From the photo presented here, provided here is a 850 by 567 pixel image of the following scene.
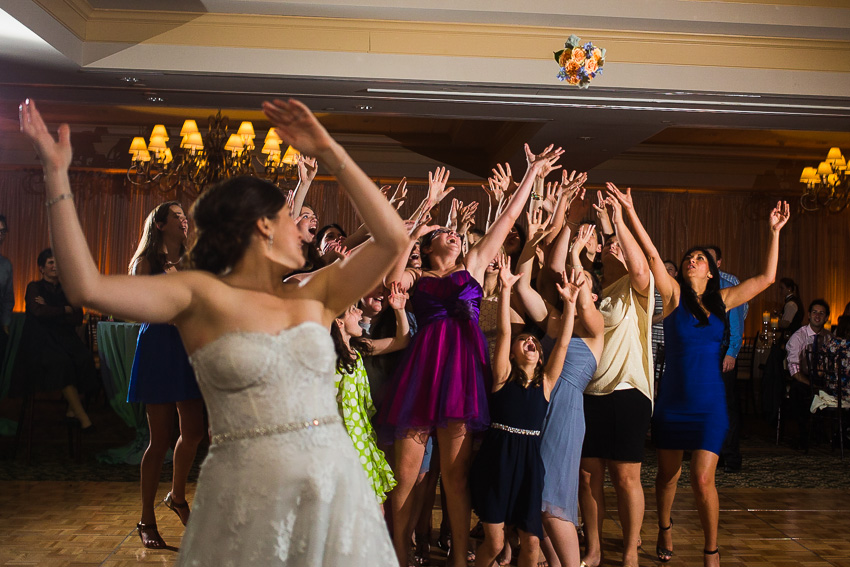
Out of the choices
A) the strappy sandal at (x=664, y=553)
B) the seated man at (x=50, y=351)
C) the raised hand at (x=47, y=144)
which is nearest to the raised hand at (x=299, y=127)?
the raised hand at (x=47, y=144)

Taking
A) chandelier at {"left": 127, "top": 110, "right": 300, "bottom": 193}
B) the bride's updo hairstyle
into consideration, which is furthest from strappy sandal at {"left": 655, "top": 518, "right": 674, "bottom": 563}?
chandelier at {"left": 127, "top": 110, "right": 300, "bottom": 193}

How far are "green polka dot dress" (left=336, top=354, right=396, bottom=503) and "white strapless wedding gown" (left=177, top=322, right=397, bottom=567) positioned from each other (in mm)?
1456

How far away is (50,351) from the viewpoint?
5969 mm

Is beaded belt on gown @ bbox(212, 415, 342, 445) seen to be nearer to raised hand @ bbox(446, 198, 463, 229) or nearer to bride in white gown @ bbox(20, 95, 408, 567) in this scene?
bride in white gown @ bbox(20, 95, 408, 567)

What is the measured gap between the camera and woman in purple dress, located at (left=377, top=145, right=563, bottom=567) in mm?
3256

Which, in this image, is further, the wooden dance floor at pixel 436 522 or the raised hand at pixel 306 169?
the wooden dance floor at pixel 436 522

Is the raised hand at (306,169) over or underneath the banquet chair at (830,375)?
over

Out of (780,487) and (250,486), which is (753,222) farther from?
(250,486)

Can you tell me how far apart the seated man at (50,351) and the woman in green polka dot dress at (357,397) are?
3.39 meters

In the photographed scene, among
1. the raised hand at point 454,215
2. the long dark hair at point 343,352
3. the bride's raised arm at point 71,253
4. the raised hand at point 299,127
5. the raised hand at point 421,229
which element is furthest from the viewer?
the raised hand at point 454,215

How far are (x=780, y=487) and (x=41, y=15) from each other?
5353mm

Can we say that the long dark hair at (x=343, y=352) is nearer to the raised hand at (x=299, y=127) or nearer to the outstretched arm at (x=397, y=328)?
the outstretched arm at (x=397, y=328)

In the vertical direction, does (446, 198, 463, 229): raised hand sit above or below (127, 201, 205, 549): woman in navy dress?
above

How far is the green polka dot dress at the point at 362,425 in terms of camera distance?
3.11 m
